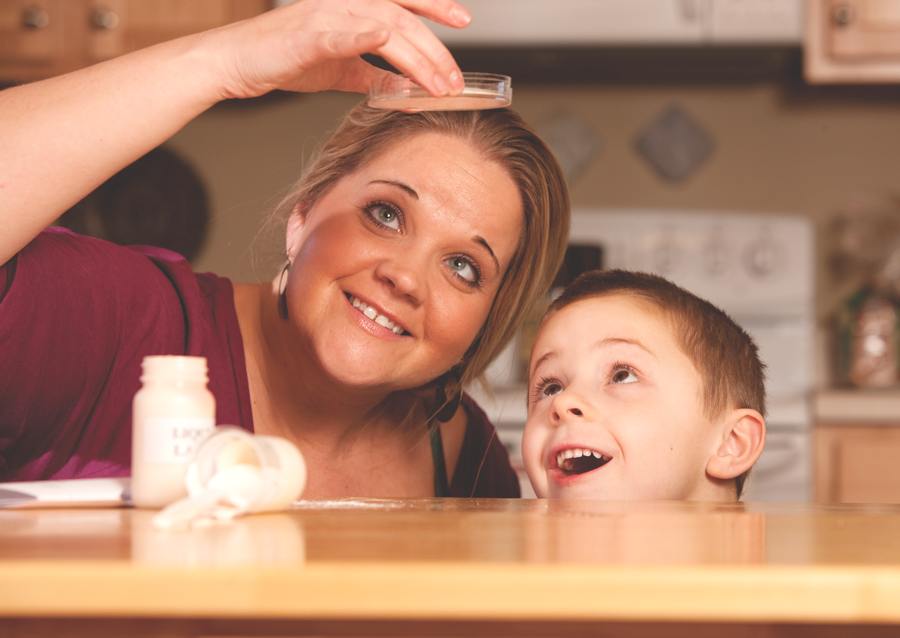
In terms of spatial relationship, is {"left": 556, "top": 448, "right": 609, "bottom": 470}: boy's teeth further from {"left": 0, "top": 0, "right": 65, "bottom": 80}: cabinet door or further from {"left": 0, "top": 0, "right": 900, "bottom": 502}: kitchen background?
{"left": 0, "top": 0, "right": 65, "bottom": 80}: cabinet door

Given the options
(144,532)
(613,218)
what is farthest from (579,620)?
(613,218)

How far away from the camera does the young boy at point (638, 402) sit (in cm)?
130

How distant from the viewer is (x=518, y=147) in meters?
1.52

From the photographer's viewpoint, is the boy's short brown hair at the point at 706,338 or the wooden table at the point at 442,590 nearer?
the wooden table at the point at 442,590

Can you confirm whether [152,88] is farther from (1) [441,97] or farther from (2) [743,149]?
(2) [743,149]

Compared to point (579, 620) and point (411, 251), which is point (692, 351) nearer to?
point (411, 251)

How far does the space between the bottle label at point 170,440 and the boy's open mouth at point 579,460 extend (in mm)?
576

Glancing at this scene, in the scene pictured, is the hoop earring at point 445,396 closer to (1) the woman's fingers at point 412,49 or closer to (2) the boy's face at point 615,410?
(2) the boy's face at point 615,410

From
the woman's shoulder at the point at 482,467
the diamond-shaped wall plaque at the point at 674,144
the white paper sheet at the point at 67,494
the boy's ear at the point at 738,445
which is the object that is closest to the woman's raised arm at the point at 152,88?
the white paper sheet at the point at 67,494

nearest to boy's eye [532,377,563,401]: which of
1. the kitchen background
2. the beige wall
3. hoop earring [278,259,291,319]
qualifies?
hoop earring [278,259,291,319]

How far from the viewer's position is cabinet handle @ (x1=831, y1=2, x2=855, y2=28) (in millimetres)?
2975

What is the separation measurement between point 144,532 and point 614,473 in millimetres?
734

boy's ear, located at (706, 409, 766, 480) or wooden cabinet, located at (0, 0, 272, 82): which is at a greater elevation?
wooden cabinet, located at (0, 0, 272, 82)

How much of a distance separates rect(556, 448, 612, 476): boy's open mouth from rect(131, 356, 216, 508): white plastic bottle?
562mm
